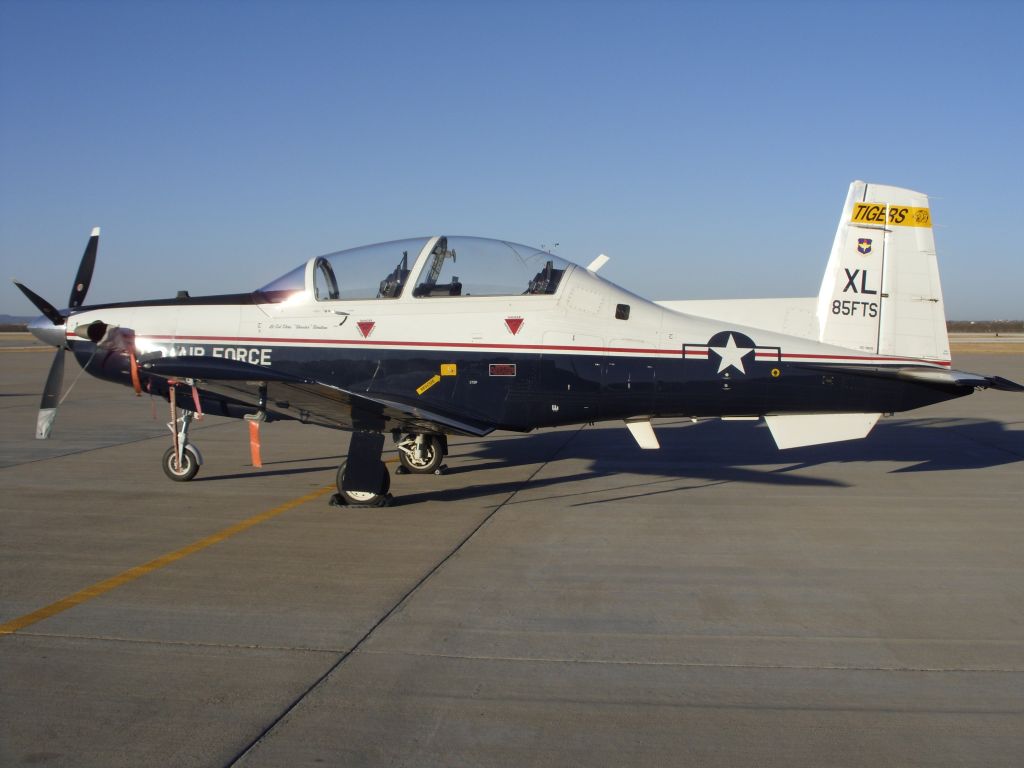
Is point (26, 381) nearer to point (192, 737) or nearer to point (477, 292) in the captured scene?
point (477, 292)

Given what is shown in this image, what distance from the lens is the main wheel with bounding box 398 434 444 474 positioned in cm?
1004

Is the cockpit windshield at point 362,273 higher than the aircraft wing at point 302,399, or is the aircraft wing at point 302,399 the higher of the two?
the cockpit windshield at point 362,273

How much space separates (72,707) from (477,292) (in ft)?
18.3

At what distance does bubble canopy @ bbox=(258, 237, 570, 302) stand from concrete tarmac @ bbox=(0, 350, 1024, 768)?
2.13m

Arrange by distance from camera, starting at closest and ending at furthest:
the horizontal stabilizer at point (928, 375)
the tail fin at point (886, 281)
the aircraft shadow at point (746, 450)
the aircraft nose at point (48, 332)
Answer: the horizontal stabilizer at point (928, 375) → the tail fin at point (886, 281) → the aircraft nose at point (48, 332) → the aircraft shadow at point (746, 450)

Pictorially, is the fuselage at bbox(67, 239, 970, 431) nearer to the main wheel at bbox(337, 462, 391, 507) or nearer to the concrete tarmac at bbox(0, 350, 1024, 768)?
the main wheel at bbox(337, 462, 391, 507)

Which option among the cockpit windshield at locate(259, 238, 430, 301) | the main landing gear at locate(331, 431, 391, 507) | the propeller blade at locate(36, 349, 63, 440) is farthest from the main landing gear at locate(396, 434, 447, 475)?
the propeller blade at locate(36, 349, 63, 440)

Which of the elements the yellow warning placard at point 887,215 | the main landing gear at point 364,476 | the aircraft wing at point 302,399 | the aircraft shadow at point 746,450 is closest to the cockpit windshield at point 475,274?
the aircraft wing at point 302,399

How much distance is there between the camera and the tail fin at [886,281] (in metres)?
8.64

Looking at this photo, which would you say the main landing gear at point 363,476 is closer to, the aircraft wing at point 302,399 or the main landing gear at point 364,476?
the main landing gear at point 364,476

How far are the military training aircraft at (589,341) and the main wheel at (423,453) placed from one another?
5.03ft

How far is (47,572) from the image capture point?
19.6 ft

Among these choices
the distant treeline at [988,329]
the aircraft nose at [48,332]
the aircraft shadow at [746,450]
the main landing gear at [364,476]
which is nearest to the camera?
the main landing gear at [364,476]

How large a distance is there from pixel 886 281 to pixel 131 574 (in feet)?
24.4
